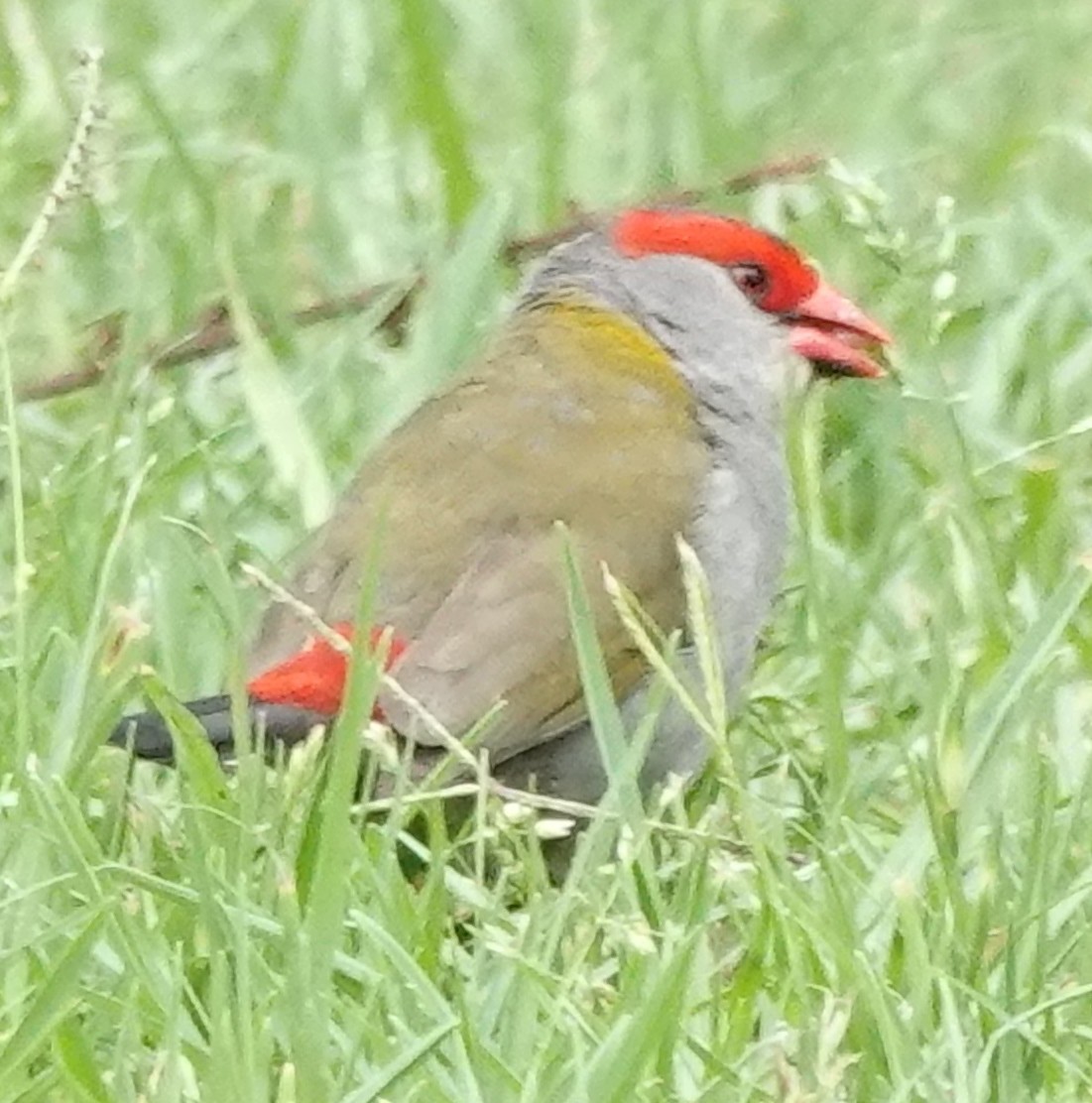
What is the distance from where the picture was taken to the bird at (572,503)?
3678mm

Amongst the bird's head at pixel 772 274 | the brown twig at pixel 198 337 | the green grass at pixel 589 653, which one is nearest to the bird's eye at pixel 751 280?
the bird's head at pixel 772 274

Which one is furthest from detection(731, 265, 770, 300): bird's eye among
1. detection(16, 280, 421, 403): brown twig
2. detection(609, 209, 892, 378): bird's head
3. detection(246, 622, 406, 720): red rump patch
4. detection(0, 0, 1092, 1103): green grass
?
detection(246, 622, 406, 720): red rump patch

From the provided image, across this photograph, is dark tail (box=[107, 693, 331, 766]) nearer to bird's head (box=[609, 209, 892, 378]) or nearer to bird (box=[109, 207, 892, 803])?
bird (box=[109, 207, 892, 803])

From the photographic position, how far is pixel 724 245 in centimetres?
456

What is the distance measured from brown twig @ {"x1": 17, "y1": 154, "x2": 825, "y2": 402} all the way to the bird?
22cm

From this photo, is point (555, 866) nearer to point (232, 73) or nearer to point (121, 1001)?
point (121, 1001)

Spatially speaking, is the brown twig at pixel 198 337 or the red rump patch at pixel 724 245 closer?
the red rump patch at pixel 724 245

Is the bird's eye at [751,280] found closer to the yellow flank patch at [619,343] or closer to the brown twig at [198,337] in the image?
the yellow flank patch at [619,343]

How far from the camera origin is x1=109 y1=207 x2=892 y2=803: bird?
368 centimetres

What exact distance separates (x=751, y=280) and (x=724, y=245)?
0.25ft

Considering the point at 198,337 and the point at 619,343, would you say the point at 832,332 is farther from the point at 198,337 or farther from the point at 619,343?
the point at 198,337

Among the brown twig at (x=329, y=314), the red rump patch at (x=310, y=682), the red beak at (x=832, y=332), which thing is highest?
the red rump patch at (x=310, y=682)

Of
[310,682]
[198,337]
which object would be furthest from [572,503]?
[198,337]

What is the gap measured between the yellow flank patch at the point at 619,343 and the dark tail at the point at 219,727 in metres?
0.92
